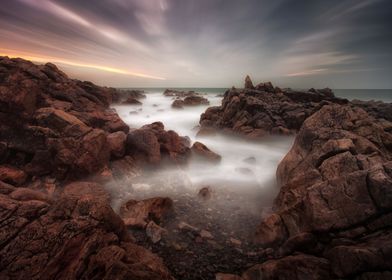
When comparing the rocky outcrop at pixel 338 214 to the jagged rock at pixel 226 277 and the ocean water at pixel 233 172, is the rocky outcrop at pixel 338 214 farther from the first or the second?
the ocean water at pixel 233 172

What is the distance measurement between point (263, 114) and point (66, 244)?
71.4 feet

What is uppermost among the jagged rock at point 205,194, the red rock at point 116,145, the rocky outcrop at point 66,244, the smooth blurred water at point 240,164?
the rocky outcrop at point 66,244

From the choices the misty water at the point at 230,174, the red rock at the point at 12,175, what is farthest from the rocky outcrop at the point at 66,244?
the red rock at the point at 12,175

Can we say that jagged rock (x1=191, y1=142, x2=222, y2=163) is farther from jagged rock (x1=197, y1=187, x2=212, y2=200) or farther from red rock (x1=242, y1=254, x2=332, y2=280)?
red rock (x1=242, y1=254, x2=332, y2=280)

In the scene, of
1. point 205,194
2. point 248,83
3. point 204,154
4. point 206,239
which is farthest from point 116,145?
point 248,83

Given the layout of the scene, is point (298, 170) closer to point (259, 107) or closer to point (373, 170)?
point (373, 170)

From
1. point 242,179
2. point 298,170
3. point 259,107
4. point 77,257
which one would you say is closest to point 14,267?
point 77,257

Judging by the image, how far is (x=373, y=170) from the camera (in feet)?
18.3

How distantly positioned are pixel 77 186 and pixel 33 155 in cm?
331

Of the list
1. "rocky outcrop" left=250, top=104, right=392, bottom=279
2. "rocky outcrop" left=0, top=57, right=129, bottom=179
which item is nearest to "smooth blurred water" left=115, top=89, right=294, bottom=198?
"rocky outcrop" left=250, top=104, right=392, bottom=279

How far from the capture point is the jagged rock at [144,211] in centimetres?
738

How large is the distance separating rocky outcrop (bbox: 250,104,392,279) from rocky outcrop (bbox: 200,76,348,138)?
1256 cm

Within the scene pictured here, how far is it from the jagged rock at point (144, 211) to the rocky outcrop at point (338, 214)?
362cm

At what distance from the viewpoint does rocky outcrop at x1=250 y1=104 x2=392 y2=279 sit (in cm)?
429
